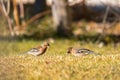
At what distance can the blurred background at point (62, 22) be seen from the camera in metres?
17.4

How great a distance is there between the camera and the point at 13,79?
7879 millimetres

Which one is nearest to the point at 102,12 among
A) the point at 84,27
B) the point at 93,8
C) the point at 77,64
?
the point at 93,8

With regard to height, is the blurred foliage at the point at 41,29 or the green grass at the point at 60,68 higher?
the green grass at the point at 60,68

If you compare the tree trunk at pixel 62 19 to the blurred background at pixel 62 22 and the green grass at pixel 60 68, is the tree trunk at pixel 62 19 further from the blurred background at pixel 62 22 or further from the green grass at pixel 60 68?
the green grass at pixel 60 68

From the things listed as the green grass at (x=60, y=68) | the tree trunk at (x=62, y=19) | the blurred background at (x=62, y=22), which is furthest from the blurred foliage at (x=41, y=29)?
the green grass at (x=60, y=68)

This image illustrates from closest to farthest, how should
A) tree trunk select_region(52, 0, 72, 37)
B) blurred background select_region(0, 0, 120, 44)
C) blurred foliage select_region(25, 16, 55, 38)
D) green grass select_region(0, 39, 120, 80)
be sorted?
green grass select_region(0, 39, 120, 80)
blurred background select_region(0, 0, 120, 44)
tree trunk select_region(52, 0, 72, 37)
blurred foliage select_region(25, 16, 55, 38)

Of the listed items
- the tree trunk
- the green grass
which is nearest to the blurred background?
the tree trunk

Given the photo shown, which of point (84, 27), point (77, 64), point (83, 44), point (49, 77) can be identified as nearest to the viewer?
point (49, 77)

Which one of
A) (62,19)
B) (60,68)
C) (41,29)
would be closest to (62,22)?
(62,19)

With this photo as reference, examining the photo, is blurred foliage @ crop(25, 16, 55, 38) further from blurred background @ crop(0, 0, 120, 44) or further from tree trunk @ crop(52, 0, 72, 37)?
tree trunk @ crop(52, 0, 72, 37)

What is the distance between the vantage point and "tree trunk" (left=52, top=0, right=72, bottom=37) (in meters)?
17.5

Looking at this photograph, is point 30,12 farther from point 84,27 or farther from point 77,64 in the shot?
point 77,64

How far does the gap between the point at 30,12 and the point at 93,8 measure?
361 cm

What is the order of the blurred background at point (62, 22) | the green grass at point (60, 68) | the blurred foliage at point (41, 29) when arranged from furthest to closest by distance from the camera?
the blurred foliage at point (41, 29) < the blurred background at point (62, 22) < the green grass at point (60, 68)
